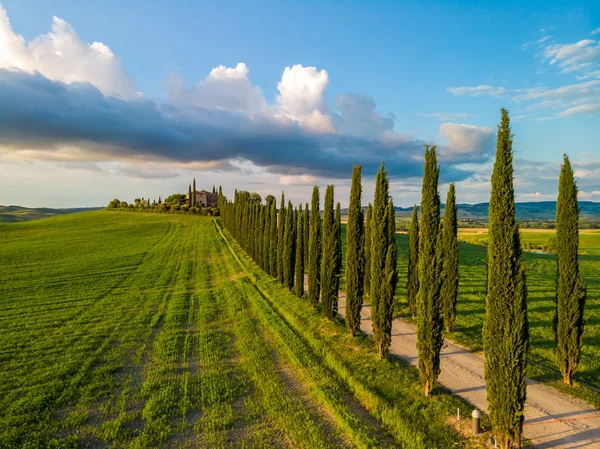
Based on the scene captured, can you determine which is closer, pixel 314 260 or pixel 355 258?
pixel 355 258

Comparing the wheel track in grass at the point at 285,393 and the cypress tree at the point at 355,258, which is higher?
the cypress tree at the point at 355,258

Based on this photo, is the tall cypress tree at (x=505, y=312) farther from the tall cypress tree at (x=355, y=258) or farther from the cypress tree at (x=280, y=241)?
the cypress tree at (x=280, y=241)

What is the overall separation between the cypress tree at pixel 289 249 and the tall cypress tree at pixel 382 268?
12.3m

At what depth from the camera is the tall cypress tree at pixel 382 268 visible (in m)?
13.5

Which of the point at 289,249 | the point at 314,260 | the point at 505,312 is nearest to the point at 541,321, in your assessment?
the point at 505,312

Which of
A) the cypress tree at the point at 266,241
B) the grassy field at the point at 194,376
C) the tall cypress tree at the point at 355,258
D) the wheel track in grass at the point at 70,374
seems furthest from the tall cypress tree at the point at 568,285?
the cypress tree at the point at 266,241

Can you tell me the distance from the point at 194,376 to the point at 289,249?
14.9m

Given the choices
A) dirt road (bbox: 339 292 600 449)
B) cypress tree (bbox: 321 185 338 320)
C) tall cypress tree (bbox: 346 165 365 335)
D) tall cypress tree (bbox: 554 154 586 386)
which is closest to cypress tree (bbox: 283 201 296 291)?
cypress tree (bbox: 321 185 338 320)

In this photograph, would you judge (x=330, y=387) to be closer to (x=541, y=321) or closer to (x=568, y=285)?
(x=568, y=285)

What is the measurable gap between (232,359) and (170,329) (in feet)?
18.6

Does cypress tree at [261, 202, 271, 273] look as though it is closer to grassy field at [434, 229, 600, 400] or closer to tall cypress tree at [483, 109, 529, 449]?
grassy field at [434, 229, 600, 400]

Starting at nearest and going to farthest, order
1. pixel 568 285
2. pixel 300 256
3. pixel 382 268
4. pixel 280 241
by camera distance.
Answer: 1. pixel 568 285
2. pixel 382 268
3. pixel 300 256
4. pixel 280 241

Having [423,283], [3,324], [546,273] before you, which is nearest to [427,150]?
[423,283]

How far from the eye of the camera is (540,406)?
33.6 feet
